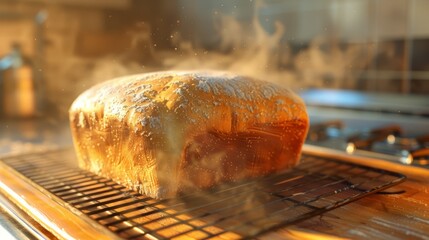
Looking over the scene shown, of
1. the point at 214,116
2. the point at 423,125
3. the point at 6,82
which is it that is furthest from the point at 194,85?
the point at 6,82

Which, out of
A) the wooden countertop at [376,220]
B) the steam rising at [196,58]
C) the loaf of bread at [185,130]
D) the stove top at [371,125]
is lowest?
the stove top at [371,125]

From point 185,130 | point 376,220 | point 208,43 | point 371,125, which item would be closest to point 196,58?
point 208,43

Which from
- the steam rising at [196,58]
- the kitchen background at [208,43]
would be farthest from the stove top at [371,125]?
the steam rising at [196,58]

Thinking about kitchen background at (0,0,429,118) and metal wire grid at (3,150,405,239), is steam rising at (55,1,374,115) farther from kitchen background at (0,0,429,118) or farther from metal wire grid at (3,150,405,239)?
metal wire grid at (3,150,405,239)

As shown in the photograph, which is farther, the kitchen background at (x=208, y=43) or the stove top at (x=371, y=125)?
the kitchen background at (x=208, y=43)

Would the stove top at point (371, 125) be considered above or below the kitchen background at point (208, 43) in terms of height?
below

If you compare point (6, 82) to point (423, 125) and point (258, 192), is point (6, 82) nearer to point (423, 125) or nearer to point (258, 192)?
point (258, 192)

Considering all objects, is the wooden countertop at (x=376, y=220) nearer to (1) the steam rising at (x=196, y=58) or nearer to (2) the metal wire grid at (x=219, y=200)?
(2) the metal wire grid at (x=219, y=200)
